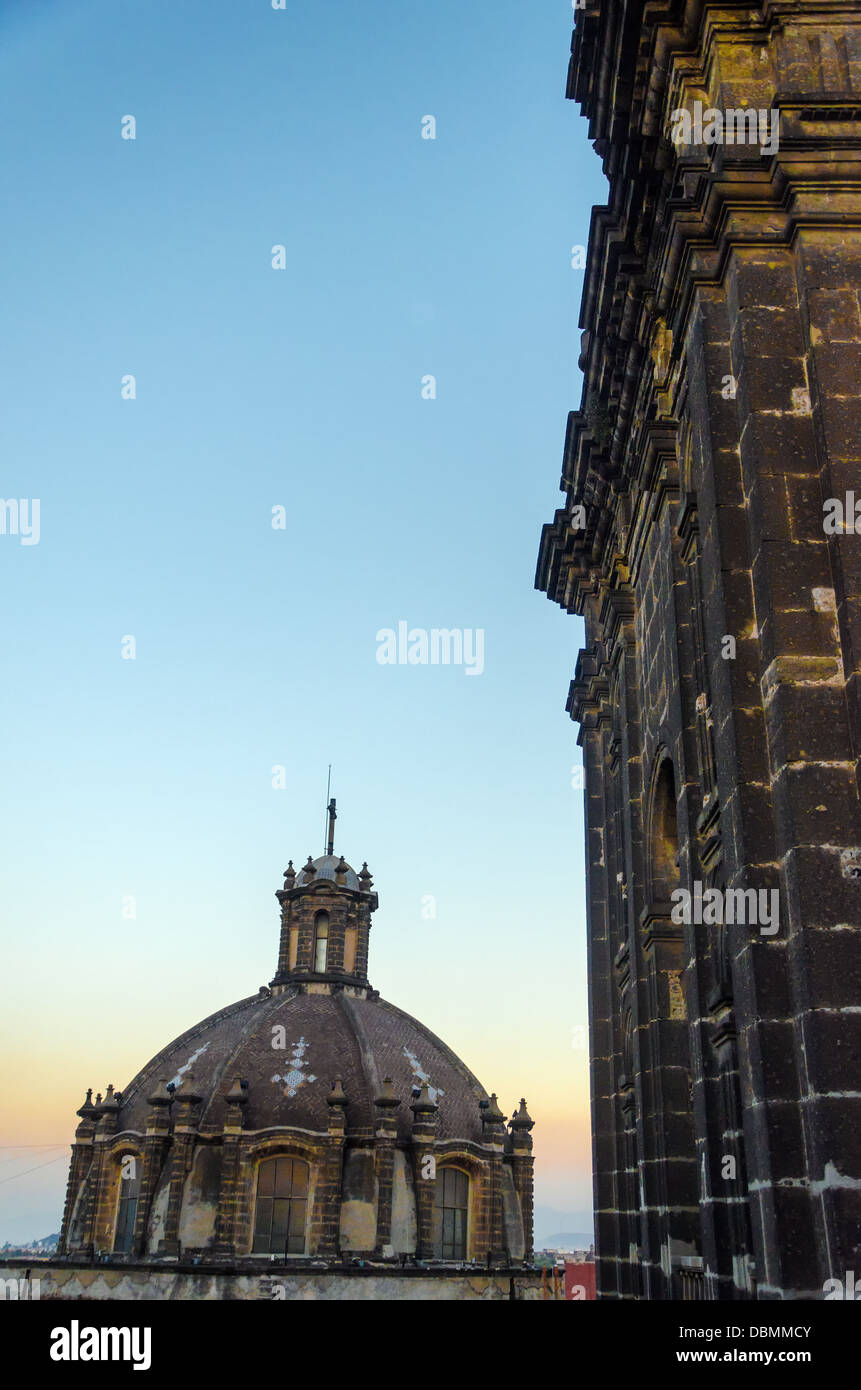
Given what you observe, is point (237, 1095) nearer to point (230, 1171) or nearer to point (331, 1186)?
point (230, 1171)

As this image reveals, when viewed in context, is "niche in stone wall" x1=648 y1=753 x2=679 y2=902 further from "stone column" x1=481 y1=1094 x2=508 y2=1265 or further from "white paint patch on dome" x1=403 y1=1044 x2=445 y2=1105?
"white paint patch on dome" x1=403 y1=1044 x2=445 y2=1105

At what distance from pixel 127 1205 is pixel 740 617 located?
3896cm

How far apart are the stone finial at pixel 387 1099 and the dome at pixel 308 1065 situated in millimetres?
415

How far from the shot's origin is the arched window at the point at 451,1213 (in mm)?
40094

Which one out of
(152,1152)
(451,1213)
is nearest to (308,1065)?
(152,1152)

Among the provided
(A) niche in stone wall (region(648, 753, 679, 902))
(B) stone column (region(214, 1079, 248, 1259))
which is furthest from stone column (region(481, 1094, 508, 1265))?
(A) niche in stone wall (region(648, 753, 679, 902))

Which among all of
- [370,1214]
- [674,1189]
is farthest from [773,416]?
[370,1214]

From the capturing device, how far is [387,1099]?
133ft

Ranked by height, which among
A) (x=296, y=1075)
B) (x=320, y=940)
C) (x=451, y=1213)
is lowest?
(x=451, y=1213)

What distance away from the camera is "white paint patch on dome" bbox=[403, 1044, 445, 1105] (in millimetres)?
42969

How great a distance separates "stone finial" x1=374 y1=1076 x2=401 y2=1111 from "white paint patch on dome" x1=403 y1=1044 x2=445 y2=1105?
1744 mm

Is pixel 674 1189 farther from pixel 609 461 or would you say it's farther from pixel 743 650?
pixel 609 461

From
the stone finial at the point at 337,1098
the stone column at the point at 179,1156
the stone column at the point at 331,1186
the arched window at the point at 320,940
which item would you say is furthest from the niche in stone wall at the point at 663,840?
the arched window at the point at 320,940
